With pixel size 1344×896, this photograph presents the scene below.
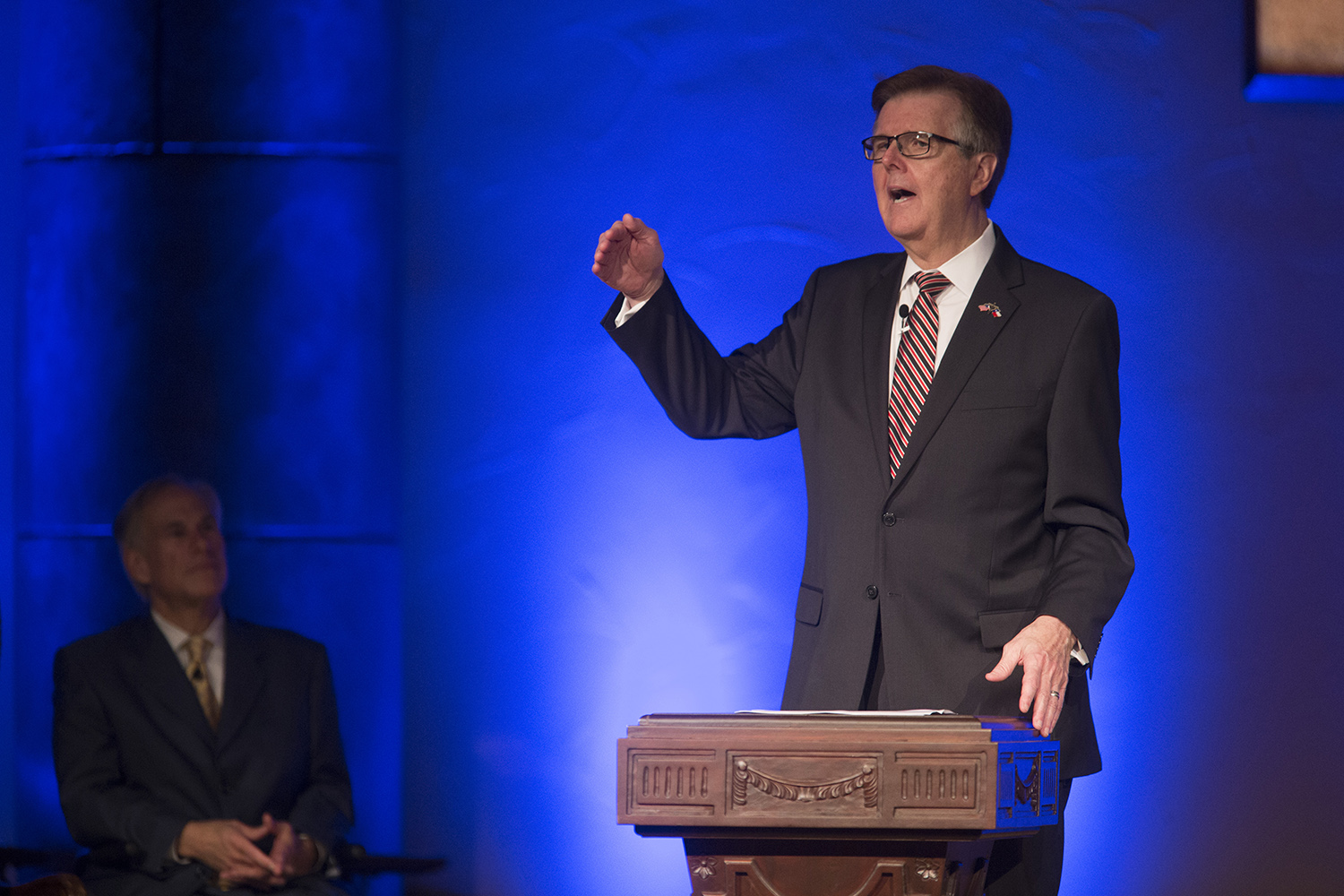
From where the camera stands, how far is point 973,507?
2209 millimetres

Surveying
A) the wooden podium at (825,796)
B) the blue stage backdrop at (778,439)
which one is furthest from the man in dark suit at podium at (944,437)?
the blue stage backdrop at (778,439)

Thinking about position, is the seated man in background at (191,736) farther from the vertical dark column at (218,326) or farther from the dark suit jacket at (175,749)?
the vertical dark column at (218,326)

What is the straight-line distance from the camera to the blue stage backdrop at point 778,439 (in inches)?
133

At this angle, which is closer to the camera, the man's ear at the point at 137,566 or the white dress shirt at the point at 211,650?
the white dress shirt at the point at 211,650

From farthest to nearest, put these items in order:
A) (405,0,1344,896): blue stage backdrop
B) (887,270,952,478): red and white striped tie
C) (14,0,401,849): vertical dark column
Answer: (405,0,1344,896): blue stage backdrop, (14,0,401,849): vertical dark column, (887,270,952,478): red and white striped tie

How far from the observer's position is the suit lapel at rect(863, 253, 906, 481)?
2.27 metres

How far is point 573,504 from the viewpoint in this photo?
137 inches

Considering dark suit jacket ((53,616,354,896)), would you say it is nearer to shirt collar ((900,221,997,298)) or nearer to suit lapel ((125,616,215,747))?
suit lapel ((125,616,215,747))

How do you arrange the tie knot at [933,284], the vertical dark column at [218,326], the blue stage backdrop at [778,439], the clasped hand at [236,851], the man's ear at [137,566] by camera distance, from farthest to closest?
1. the blue stage backdrop at [778,439]
2. the vertical dark column at [218,326]
3. the man's ear at [137,566]
4. the clasped hand at [236,851]
5. the tie knot at [933,284]

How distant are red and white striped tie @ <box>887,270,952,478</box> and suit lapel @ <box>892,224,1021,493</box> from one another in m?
0.03

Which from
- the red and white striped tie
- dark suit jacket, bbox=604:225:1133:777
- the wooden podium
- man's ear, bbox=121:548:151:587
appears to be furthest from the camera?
man's ear, bbox=121:548:151:587

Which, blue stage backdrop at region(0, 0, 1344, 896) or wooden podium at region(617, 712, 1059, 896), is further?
blue stage backdrop at region(0, 0, 1344, 896)

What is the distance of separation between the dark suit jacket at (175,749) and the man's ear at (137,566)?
11 cm

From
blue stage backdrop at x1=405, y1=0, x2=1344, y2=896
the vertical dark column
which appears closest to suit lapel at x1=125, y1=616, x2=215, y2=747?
the vertical dark column
